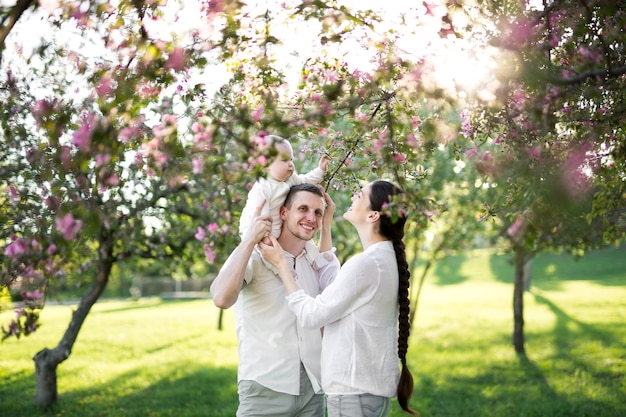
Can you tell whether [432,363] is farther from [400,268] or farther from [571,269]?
[571,269]

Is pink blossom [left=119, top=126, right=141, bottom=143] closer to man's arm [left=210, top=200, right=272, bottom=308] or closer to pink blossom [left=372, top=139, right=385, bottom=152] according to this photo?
man's arm [left=210, top=200, right=272, bottom=308]

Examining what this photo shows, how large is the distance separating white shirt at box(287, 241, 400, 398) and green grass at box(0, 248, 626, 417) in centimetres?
618

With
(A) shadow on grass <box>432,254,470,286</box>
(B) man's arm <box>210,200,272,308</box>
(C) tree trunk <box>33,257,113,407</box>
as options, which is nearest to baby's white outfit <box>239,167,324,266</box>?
(B) man's arm <box>210,200,272,308</box>

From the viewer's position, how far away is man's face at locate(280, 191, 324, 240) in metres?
3.75

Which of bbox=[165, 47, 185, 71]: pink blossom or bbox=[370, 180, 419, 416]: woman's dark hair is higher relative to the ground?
bbox=[165, 47, 185, 71]: pink blossom

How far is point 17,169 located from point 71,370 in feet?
27.5

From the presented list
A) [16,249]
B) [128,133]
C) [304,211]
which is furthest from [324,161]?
[16,249]

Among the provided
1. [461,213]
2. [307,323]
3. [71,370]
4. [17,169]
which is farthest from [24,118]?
[461,213]

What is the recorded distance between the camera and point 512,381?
37.4 feet

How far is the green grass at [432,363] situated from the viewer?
31.7 feet

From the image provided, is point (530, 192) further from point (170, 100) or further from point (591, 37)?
point (170, 100)

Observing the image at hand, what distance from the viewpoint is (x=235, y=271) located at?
339 cm

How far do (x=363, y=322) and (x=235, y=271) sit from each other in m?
0.71

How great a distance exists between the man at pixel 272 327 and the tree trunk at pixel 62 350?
5.70 metres
